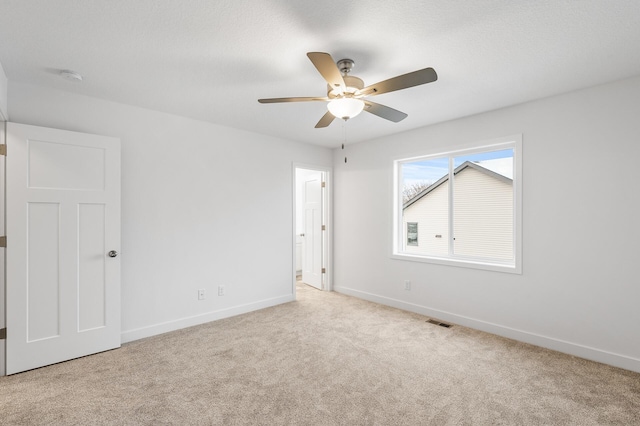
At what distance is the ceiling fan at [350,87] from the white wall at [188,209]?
1830 mm

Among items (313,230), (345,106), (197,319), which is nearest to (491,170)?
(345,106)

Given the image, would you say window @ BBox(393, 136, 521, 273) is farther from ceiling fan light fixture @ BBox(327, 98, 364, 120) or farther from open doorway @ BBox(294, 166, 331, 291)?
ceiling fan light fixture @ BBox(327, 98, 364, 120)

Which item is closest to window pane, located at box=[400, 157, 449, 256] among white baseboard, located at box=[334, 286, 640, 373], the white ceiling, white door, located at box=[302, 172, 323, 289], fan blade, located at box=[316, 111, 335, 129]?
white baseboard, located at box=[334, 286, 640, 373]

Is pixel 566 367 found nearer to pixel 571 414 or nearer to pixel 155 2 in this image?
pixel 571 414

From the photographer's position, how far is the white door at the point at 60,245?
257cm

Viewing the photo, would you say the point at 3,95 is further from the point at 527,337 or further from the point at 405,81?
the point at 527,337

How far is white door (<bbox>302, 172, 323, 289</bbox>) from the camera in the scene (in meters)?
5.37

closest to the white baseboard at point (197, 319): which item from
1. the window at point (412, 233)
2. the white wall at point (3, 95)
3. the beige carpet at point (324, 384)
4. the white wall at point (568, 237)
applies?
the beige carpet at point (324, 384)

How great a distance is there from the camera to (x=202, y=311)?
377 centimetres

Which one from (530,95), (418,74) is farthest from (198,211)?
(530,95)

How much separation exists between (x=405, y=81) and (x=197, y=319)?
3.39m

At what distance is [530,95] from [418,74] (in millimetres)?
1865

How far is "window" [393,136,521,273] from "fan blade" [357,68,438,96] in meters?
1.95

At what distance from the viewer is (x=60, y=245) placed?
275 cm
